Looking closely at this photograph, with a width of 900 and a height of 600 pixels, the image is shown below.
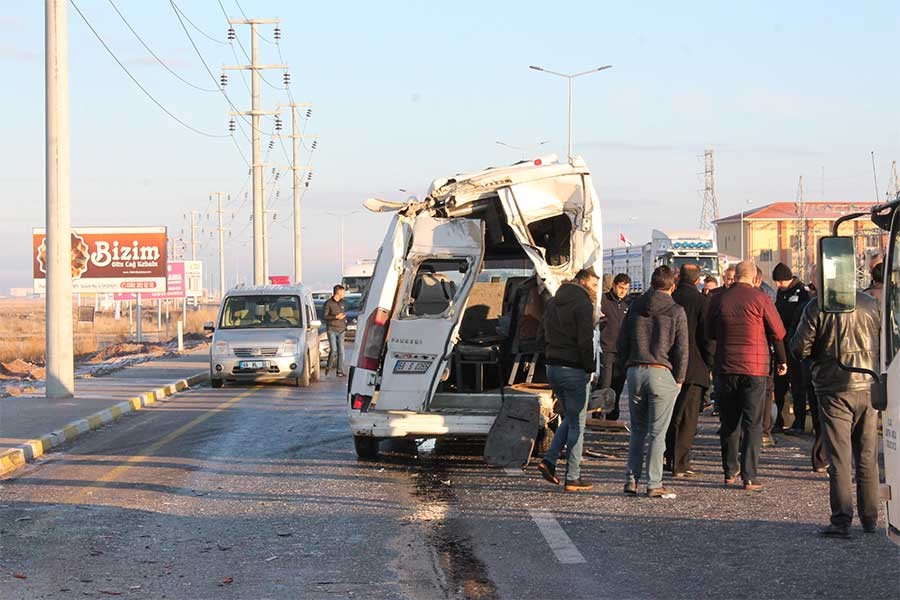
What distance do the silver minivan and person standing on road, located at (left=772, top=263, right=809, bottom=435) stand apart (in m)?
11.8

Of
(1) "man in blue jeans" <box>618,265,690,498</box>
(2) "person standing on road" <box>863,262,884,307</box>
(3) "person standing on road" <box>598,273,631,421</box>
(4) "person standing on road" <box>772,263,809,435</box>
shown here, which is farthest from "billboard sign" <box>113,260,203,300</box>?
(2) "person standing on road" <box>863,262,884,307</box>

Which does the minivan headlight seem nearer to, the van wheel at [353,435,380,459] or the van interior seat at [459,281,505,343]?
the van interior seat at [459,281,505,343]

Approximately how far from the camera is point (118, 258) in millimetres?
43562

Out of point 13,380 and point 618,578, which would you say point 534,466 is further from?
point 13,380

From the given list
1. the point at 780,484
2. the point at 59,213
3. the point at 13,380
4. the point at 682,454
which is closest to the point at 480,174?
the point at 682,454

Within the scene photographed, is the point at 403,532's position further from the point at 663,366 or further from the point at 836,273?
the point at 836,273

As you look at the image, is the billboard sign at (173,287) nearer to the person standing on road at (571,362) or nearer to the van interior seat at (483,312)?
the van interior seat at (483,312)

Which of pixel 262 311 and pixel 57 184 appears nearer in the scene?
pixel 57 184

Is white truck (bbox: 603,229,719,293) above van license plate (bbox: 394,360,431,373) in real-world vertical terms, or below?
above

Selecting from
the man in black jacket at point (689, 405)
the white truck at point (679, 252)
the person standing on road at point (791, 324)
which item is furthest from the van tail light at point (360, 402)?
the white truck at point (679, 252)

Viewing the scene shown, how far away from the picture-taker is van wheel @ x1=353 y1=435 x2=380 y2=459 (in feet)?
43.8

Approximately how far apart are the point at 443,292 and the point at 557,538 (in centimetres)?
540

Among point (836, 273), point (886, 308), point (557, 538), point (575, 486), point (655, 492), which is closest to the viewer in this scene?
point (836, 273)

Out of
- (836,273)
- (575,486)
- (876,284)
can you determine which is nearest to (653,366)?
(575,486)
